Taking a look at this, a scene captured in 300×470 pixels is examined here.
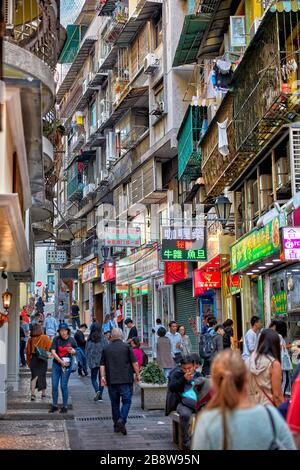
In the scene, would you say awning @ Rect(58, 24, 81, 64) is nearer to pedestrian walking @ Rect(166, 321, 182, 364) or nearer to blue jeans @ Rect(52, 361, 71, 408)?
pedestrian walking @ Rect(166, 321, 182, 364)

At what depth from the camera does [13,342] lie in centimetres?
1980

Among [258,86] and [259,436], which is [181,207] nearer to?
[258,86]

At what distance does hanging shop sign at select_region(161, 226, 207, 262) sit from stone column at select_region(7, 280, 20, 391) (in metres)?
5.00

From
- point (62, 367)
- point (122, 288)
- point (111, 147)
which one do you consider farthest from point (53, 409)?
point (111, 147)

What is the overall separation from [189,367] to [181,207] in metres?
19.7

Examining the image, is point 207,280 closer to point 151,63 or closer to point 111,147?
point 151,63

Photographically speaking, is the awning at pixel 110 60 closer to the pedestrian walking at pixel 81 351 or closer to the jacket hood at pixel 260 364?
the pedestrian walking at pixel 81 351

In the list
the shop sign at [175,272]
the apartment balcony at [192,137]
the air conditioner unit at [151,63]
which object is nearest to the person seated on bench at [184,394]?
the apartment balcony at [192,137]

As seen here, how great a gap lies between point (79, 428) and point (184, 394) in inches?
125

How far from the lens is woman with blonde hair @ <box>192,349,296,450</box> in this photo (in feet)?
12.6

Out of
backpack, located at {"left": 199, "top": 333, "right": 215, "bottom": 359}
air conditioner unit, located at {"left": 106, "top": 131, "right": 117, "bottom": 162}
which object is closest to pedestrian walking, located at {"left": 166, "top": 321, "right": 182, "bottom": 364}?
backpack, located at {"left": 199, "top": 333, "right": 215, "bottom": 359}

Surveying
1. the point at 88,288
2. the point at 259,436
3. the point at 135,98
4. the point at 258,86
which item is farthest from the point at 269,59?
the point at 88,288

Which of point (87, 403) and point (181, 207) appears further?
point (181, 207)

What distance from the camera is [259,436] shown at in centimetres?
386
